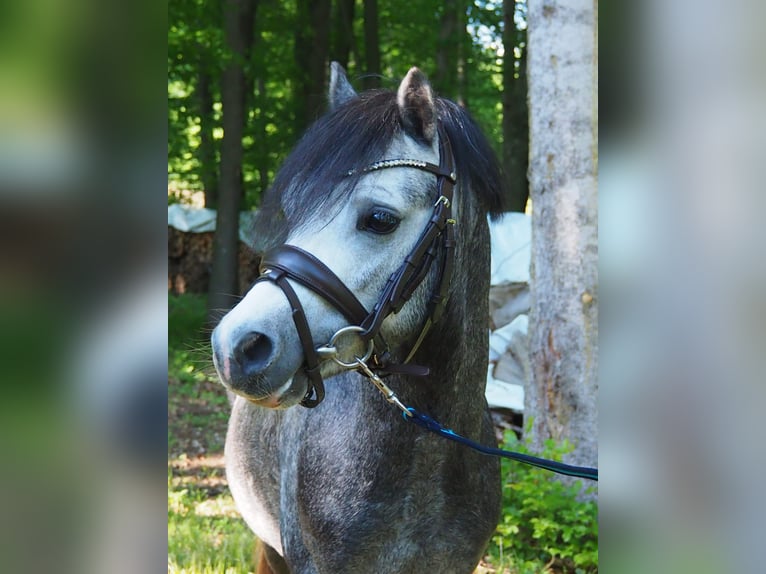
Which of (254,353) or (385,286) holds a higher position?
(385,286)

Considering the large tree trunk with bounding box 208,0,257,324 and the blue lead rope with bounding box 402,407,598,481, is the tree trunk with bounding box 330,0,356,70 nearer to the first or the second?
Result: the large tree trunk with bounding box 208,0,257,324

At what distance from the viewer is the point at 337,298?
2064 mm

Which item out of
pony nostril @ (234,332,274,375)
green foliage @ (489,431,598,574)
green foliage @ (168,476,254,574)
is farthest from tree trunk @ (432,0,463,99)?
pony nostril @ (234,332,274,375)

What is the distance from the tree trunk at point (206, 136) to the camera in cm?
1266

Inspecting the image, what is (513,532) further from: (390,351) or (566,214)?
(390,351)

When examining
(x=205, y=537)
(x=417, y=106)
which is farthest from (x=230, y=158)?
(x=417, y=106)

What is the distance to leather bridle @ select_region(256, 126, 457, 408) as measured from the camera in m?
2.04

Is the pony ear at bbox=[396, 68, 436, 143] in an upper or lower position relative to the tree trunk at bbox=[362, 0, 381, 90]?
lower

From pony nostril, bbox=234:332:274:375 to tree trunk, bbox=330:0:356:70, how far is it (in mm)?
14508

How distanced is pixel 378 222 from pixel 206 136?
1148cm

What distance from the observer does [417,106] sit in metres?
2.38

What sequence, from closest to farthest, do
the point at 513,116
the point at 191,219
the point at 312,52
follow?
1. the point at 513,116
2. the point at 312,52
3. the point at 191,219

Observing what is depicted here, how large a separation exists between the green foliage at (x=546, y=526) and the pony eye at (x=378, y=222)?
2658 mm
